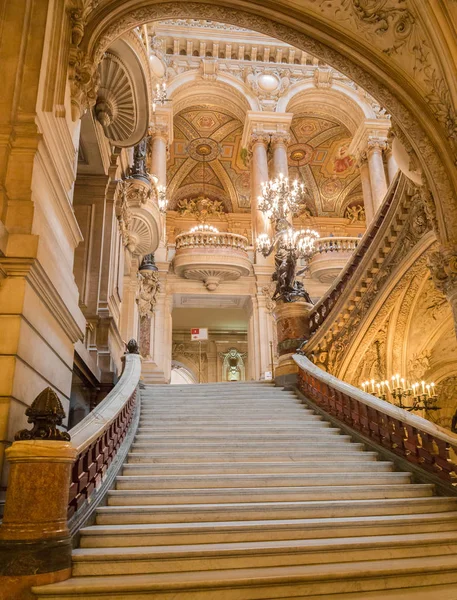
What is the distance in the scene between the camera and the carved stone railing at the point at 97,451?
10.7ft

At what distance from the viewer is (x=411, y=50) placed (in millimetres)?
5930

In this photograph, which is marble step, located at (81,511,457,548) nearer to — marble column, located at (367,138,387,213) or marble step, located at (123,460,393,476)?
marble step, located at (123,460,393,476)

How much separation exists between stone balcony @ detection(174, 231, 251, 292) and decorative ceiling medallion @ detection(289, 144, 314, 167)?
820 centimetres

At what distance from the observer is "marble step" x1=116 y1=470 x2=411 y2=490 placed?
4.24 meters

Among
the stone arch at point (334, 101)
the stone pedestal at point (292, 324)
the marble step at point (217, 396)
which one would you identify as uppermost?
the stone arch at point (334, 101)

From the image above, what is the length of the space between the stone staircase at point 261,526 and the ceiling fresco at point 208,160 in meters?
17.8

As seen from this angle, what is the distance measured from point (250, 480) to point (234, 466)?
0.36 m

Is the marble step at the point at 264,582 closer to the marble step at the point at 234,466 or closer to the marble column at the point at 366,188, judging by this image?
the marble step at the point at 234,466

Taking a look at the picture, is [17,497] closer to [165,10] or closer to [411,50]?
[165,10]

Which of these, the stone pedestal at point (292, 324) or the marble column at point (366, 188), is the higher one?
the marble column at point (366, 188)

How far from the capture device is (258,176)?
1691 cm

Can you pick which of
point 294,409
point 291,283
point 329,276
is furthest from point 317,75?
point 294,409

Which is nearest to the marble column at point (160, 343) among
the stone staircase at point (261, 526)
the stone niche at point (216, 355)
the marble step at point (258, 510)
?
the stone niche at point (216, 355)

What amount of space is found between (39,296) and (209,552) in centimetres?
212
